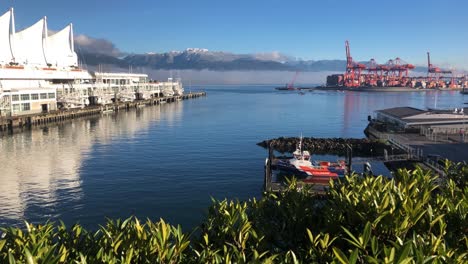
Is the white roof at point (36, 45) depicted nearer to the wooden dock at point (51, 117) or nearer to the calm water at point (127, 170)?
the wooden dock at point (51, 117)

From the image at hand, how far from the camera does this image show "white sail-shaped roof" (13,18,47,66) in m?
97.2

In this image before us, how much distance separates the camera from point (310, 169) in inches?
1433

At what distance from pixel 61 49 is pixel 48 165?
91.0 meters

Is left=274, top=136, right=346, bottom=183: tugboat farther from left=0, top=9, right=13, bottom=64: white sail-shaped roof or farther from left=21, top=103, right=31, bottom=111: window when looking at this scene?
left=0, top=9, right=13, bottom=64: white sail-shaped roof

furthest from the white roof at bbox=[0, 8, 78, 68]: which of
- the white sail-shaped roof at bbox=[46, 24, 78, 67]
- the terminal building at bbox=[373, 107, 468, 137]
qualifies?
the terminal building at bbox=[373, 107, 468, 137]

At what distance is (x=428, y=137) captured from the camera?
1895 inches

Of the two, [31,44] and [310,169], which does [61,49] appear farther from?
[310,169]

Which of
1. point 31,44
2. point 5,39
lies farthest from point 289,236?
point 31,44

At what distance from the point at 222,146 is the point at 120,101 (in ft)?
242

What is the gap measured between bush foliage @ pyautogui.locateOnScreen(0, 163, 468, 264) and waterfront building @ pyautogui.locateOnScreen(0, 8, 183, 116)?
67173 mm

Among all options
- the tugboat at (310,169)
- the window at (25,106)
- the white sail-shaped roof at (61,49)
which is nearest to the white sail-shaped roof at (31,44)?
the white sail-shaped roof at (61,49)

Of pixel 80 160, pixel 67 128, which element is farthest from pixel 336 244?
pixel 67 128

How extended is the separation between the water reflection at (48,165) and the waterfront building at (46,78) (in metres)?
8.63

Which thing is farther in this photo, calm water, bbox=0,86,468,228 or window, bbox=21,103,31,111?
window, bbox=21,103,31,111
